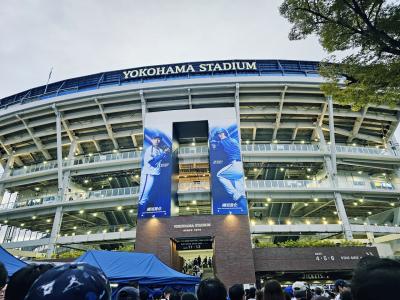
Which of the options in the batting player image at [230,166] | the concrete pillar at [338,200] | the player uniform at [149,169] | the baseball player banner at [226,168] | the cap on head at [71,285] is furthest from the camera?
the concrete pillar at [338,200]

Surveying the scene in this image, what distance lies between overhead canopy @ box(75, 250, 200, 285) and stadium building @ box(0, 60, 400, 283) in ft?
38.5

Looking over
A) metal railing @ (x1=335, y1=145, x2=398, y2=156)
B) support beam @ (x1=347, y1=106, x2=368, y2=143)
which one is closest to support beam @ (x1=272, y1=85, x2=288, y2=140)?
metal railing @ (x1=335, y1=145, x2=398, y2=156)

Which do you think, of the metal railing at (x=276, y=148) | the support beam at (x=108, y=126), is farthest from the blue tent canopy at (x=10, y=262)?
the support beam at (x=108, y=126)

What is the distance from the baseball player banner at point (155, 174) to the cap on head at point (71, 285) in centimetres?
2395

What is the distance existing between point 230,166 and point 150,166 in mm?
7835

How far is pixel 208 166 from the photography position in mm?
31250

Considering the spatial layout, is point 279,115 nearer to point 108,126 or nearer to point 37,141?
point 108,126

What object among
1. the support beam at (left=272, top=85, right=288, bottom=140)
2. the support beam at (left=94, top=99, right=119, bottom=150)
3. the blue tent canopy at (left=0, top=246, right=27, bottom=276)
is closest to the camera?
the blue tent canopy at (left=0, top=246, right=27, bottom=276)

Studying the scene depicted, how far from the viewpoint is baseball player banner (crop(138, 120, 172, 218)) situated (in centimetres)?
2538

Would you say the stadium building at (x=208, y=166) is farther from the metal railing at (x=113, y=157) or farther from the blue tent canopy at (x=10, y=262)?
the blue tent canopy at (x=10, y=262)

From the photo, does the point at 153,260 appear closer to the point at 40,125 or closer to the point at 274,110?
the point at 274,110

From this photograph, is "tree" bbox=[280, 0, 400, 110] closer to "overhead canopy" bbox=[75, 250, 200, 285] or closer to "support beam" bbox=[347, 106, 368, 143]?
"overhead canopy" bbox=[75, 250, 200, 285]

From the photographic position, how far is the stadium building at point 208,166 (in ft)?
80.7

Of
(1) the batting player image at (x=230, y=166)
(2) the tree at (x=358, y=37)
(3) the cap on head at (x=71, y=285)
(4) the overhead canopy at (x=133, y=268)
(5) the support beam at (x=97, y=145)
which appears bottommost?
(3) the cap on head at (x=71, y=285)
